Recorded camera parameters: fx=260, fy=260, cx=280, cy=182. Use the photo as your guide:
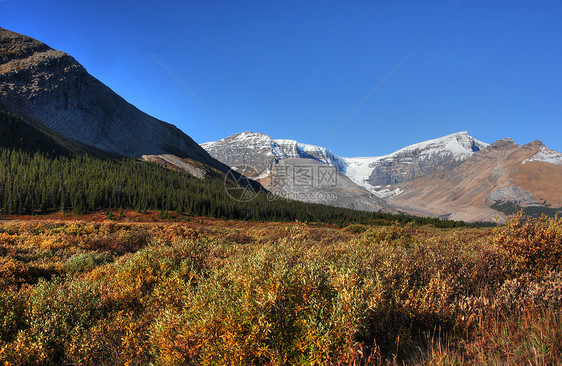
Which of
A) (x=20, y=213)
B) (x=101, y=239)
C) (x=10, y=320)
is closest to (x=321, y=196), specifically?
(x=20, y=213)

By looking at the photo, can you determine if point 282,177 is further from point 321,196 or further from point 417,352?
point 417,352

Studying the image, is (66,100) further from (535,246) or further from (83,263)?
(535,246)

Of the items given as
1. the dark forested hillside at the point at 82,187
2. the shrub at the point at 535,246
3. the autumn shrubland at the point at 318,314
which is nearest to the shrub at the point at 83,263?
the autumn shrubland at the point at 318,314

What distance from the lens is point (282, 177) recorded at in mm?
181500

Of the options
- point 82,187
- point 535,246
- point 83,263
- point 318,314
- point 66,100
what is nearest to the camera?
point 318,314

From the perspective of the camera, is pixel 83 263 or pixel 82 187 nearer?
pixel 83 263

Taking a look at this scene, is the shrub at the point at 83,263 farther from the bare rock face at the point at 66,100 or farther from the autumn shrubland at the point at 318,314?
the bare rock face at the point at 66,100

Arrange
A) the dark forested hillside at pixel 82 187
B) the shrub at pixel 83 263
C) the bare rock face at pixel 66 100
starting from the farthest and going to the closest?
the bare rock face at pixel 66 100 → the dark forested hillside at pixel 82 187 → the shrub at pixel 83 263

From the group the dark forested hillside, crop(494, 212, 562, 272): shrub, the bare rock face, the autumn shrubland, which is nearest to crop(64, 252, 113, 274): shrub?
the autumn shrubland

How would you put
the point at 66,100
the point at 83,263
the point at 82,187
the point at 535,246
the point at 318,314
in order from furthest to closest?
the point at 66,100 < the point at 82,187 < the point at 83,263 < the point at 535,246 < the point at 318,314

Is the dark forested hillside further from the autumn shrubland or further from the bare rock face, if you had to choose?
the autumn shrubland

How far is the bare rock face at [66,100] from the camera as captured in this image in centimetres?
12838

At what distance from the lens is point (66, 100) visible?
5433 inches

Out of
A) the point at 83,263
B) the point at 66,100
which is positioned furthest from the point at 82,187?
the point at 66,100
